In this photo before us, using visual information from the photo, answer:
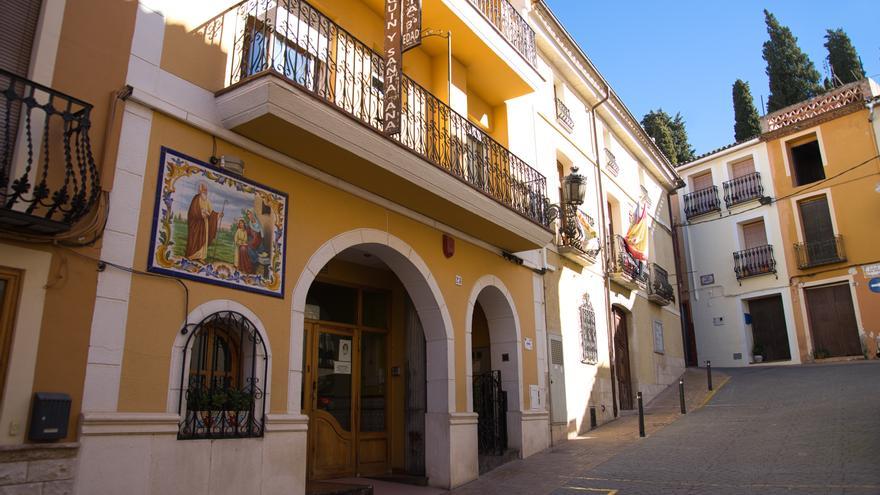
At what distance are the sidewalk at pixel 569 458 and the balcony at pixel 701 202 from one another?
12042mm

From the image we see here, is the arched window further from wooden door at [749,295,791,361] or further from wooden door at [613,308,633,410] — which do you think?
wooden door at [749,295,791,361]

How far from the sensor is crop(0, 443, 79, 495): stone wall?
15.1 ft

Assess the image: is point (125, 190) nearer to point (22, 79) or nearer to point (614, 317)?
point (22, 79)

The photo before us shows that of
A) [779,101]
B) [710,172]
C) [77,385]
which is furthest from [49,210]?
[779,101]

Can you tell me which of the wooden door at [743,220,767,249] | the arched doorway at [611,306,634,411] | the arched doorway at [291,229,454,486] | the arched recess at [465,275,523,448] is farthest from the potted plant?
the arched doorway at [291,229,454,486]

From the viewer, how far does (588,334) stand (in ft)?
48.0

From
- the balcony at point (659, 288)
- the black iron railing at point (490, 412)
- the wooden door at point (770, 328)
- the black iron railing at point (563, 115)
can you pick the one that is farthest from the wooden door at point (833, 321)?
the black iron railing at point (490, 412)

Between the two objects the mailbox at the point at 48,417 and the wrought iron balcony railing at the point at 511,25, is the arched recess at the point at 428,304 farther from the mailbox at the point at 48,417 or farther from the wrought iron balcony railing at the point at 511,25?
the wrought iron balcony railing at the point at 511,25

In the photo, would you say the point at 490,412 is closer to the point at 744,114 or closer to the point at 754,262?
the point at 754,262

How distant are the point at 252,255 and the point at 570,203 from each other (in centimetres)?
857

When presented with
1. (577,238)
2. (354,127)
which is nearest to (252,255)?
(354,127)

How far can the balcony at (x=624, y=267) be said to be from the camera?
647 inches

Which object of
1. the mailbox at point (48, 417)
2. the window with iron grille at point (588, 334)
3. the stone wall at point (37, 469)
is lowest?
the stone wall at point (37, 469)

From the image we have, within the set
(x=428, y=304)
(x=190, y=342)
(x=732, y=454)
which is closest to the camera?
(x=190, y=342)
